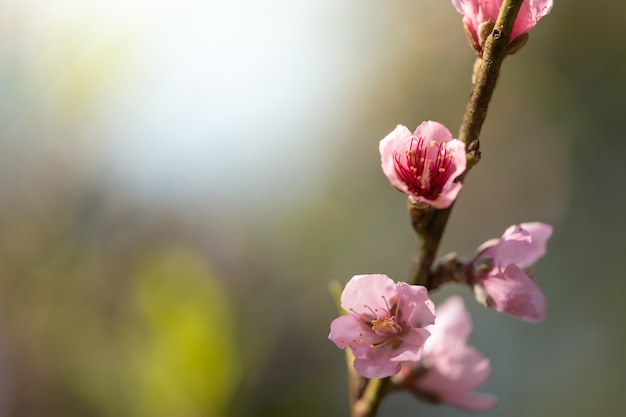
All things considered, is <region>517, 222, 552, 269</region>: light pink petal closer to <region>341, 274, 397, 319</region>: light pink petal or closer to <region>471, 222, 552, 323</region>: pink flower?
<region>471, 222, 552, 323</region>: pink flower

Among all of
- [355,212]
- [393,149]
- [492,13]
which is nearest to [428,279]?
[393,149]

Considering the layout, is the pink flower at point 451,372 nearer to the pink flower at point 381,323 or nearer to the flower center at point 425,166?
the pink flower at point 381,323

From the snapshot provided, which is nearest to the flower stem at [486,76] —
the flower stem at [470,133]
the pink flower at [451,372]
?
the flower stem at [470,133]

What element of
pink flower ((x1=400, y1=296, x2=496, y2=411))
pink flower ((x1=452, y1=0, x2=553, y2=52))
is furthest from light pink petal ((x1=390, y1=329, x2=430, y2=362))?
pink flower ((x1=452, y1=0, x2=553, y2=52))

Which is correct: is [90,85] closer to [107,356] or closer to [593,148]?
[107,356]

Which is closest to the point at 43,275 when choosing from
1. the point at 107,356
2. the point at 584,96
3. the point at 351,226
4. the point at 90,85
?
the point at 107,356

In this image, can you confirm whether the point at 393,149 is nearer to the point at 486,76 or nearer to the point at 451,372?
the point at 486,76
